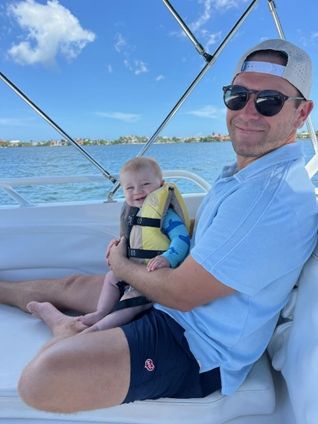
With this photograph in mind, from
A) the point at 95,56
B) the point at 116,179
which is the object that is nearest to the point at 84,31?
the point at 95,56

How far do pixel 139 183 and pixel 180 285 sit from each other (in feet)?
2.12

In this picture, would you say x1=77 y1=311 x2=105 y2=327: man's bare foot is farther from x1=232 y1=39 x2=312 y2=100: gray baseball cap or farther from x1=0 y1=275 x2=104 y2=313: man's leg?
x1=232 y1=39 x2=312 y2=100: gray baseball cap

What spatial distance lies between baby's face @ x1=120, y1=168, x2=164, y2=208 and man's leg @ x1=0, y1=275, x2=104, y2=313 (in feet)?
1.51

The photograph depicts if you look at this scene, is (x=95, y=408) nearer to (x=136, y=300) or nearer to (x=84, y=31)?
(x=136, y=300)

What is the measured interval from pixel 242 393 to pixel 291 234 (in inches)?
20.9

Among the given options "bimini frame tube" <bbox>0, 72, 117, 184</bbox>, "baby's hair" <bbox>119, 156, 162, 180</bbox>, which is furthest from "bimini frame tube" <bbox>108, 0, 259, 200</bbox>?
"baby's hair" <bbox>119, 156, 162, 180</bbox>

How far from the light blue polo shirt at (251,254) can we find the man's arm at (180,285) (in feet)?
0.08

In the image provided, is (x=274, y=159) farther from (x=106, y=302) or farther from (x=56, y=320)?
(x=56, y=320)

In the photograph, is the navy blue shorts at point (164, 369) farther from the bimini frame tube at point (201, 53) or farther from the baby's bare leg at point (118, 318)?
the bimini frame tube at point (201, 53)

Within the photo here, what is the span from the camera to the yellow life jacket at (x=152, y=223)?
152cm

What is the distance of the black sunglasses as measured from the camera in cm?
116

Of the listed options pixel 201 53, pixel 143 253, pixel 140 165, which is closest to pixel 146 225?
pixel 143 253

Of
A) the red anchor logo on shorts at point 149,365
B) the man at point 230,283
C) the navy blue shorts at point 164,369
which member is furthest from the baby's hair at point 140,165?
the red anchor logo on shorts at point 149,365

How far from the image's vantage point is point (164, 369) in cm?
112
